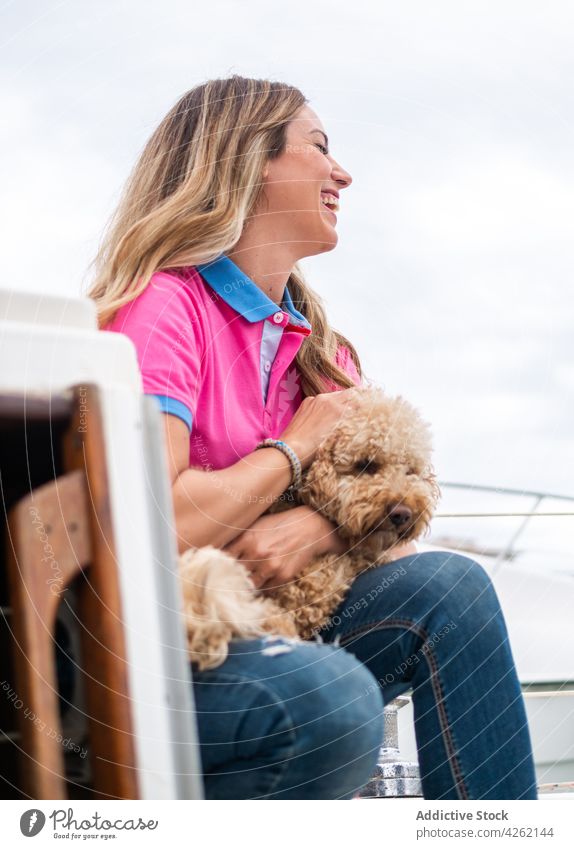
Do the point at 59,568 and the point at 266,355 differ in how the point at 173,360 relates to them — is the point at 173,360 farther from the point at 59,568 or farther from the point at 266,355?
the point at 59,568

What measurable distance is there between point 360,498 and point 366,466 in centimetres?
→ 5

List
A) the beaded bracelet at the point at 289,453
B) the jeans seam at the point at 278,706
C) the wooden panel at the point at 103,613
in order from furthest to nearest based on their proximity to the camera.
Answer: the beaded bracelet at the point at 289,453
the jeans seam at the point at 278,706
the wooden panel at the point at 103,613

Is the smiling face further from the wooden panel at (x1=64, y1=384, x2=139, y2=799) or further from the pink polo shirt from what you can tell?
the wooden panel at (x1=64, y1=384, x2=139, y2=799)

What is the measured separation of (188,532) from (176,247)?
33 centimetres

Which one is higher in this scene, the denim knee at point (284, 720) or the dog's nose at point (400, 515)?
the dog's nose at point (400, 515)

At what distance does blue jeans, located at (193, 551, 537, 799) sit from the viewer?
799 millimetres

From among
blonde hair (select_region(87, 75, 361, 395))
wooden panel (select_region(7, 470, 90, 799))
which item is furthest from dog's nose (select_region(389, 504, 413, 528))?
wooden panel (select_region(7, 470, 90, 799))

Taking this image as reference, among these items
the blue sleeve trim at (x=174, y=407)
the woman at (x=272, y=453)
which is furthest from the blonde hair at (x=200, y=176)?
the blue sleeve trim at (x=174, y=407)

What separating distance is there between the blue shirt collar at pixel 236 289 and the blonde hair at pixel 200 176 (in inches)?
0.6

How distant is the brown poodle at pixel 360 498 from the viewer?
104 cm

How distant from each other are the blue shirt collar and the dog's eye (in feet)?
0.69

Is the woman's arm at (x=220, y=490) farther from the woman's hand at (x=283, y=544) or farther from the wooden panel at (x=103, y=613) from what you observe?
the wooden panel at (x=103, y=613)

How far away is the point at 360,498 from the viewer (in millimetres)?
1071
